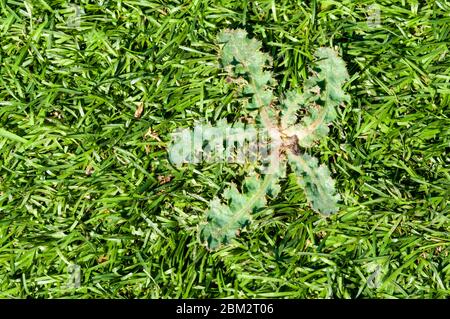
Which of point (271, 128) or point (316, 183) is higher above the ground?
point (271, 128)

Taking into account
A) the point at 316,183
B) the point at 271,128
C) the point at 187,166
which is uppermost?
the point at 271,128

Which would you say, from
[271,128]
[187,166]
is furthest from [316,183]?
[187,166]

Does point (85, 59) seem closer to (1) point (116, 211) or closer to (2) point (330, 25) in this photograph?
(1) point (116, 211)

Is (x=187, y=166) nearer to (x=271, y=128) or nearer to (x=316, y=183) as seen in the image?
(x=271, y=128)

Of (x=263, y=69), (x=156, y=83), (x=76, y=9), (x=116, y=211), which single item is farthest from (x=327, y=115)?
(x=76, y=9)
